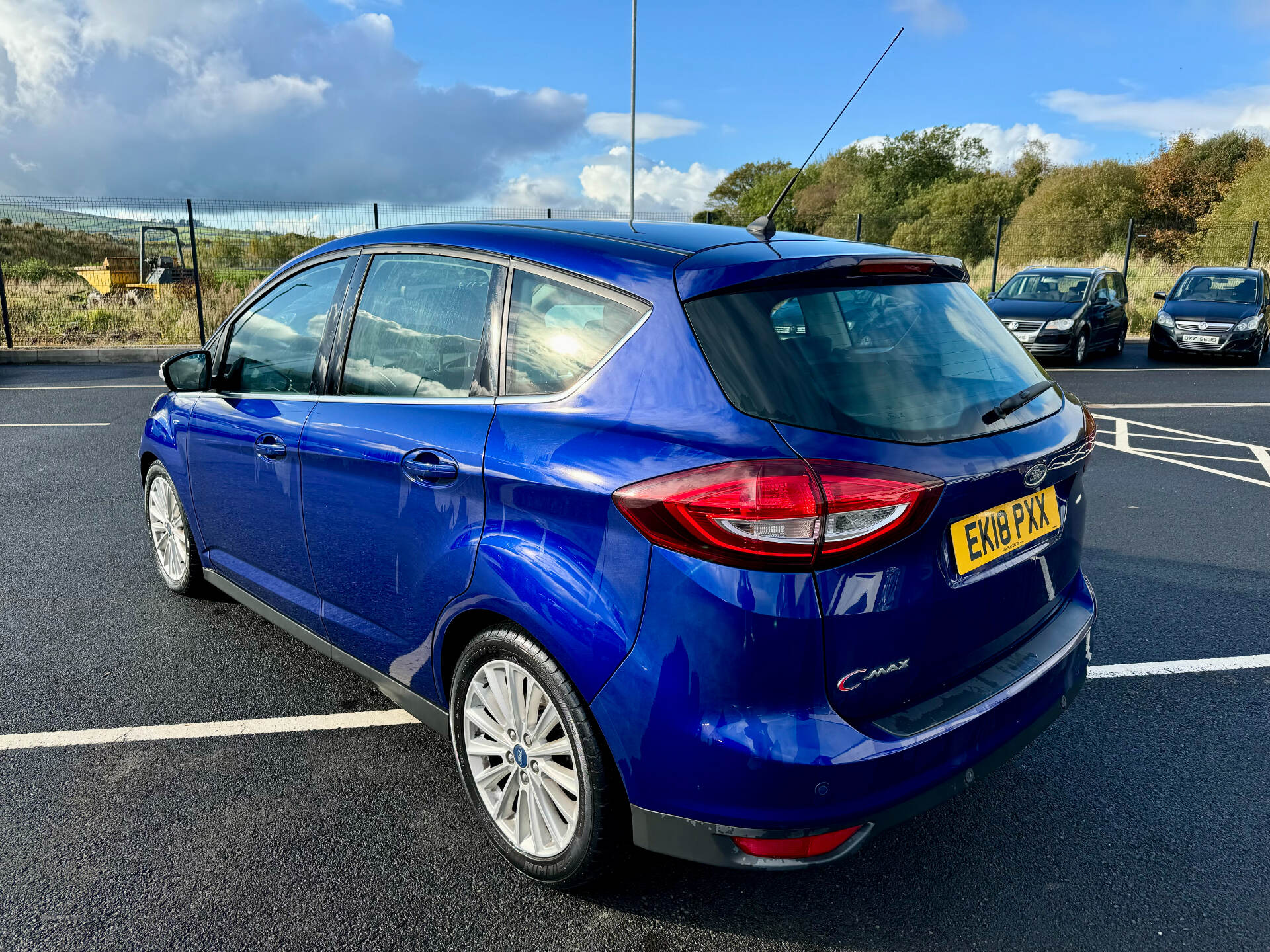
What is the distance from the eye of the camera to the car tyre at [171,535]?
13.7 feet

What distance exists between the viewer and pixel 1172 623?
4.17 meters

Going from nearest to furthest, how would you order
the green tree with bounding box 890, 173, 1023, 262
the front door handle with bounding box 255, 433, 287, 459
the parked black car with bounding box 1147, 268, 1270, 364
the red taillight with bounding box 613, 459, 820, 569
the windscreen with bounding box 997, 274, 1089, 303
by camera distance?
the red taillight with bounding box 613, 459, 820, 569 → the front door handle with bounding box 255, 433, 287, 459 → the parked black car with bounding box 1147, 268, 1270, 364 → the windscreen with bounding box 997, 274, 1089, 303 → the green tree with bounding box 890, 173, 1023, 262

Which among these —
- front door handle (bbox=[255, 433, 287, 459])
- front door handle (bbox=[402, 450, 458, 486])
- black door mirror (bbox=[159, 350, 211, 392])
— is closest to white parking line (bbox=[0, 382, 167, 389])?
black door mirror (bbox=[159, 350, 211, 392])

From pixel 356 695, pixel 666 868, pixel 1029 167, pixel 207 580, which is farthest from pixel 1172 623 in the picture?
pixel 1029 167

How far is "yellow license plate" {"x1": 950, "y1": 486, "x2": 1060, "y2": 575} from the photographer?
6.82ft

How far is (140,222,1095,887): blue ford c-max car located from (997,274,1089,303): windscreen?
13.5m

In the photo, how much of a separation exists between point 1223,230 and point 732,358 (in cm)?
3324

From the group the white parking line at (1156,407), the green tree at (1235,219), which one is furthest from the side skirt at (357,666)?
the green tree at (1235,219)

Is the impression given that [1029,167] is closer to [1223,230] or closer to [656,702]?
[1223,230]

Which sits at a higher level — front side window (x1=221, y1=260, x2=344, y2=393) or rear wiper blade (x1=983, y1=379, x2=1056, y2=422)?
front side window (x1=221, y1=260, x2=344, y2=393)

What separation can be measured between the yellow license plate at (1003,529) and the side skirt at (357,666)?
1.52 metres

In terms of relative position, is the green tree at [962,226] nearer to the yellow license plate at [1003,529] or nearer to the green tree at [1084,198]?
the green tree at [1084,198]

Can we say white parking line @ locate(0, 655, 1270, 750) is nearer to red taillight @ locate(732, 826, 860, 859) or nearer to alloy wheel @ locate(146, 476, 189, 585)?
alloy wheel @ locate(146, 476, 189, 585)

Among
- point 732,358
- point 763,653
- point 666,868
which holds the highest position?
point 732,358
